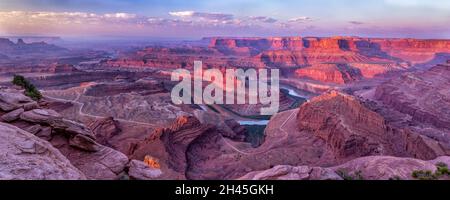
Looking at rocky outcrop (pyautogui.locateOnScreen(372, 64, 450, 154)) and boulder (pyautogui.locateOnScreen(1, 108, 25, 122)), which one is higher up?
boulder (pyautogui.locateOnScreen(1, 108, 25, 122))

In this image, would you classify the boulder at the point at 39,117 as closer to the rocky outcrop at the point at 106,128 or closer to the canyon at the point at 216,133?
the canyon at the point at 216,133

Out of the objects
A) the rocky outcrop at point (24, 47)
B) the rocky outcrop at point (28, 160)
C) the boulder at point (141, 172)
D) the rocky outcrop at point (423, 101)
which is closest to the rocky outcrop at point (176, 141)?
the boulder at point (141, 172)

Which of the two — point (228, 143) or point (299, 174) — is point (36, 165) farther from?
point (228, 143)

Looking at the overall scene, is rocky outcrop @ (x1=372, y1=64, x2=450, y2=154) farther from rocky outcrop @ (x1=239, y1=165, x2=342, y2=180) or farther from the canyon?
rocky outcrop @ (x1=239, y1=165, x2=342, y2=180)

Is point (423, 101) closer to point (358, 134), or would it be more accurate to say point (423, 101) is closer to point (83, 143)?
point (358, 134)

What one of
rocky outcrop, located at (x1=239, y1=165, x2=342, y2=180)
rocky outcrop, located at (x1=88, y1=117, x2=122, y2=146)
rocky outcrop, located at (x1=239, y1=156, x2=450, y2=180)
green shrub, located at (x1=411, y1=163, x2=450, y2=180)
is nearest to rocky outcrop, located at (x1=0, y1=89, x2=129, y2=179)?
rocky outcrop, located at (x1=239, y1=156, x2=450, y2=180)
